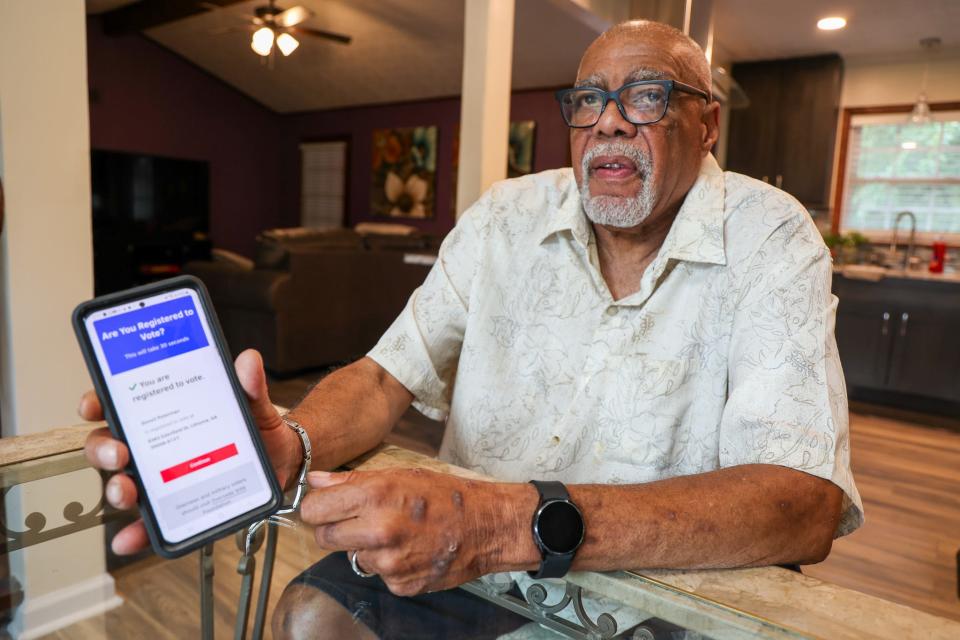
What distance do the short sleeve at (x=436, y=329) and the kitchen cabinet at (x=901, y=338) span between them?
142 inches

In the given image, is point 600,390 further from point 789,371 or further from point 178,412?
point 178,412

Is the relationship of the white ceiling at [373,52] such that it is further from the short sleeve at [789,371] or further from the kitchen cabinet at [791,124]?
the short sleeve at [789,371]

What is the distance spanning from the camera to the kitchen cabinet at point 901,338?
370 cm

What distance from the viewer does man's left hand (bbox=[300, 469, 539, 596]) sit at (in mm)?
549

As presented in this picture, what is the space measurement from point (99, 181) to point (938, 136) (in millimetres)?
7235

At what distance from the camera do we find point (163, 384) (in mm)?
545

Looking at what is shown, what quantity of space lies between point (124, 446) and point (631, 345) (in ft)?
2.20

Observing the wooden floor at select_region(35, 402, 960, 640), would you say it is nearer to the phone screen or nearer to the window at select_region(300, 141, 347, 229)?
the phone screen

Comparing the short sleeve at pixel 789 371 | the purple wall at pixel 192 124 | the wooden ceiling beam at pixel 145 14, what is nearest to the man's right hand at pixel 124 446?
the short sleeve at pixel 789 371

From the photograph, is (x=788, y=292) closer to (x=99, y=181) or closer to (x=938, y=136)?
(x=938, y=136)

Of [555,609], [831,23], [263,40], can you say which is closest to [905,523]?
[555,609]

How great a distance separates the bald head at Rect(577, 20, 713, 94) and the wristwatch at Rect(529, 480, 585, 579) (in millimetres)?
690

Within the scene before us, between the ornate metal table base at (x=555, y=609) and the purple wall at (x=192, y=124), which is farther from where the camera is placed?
the purple wall at (x=192, y=124)

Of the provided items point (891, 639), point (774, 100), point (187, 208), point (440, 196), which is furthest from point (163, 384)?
point (187, 208)
